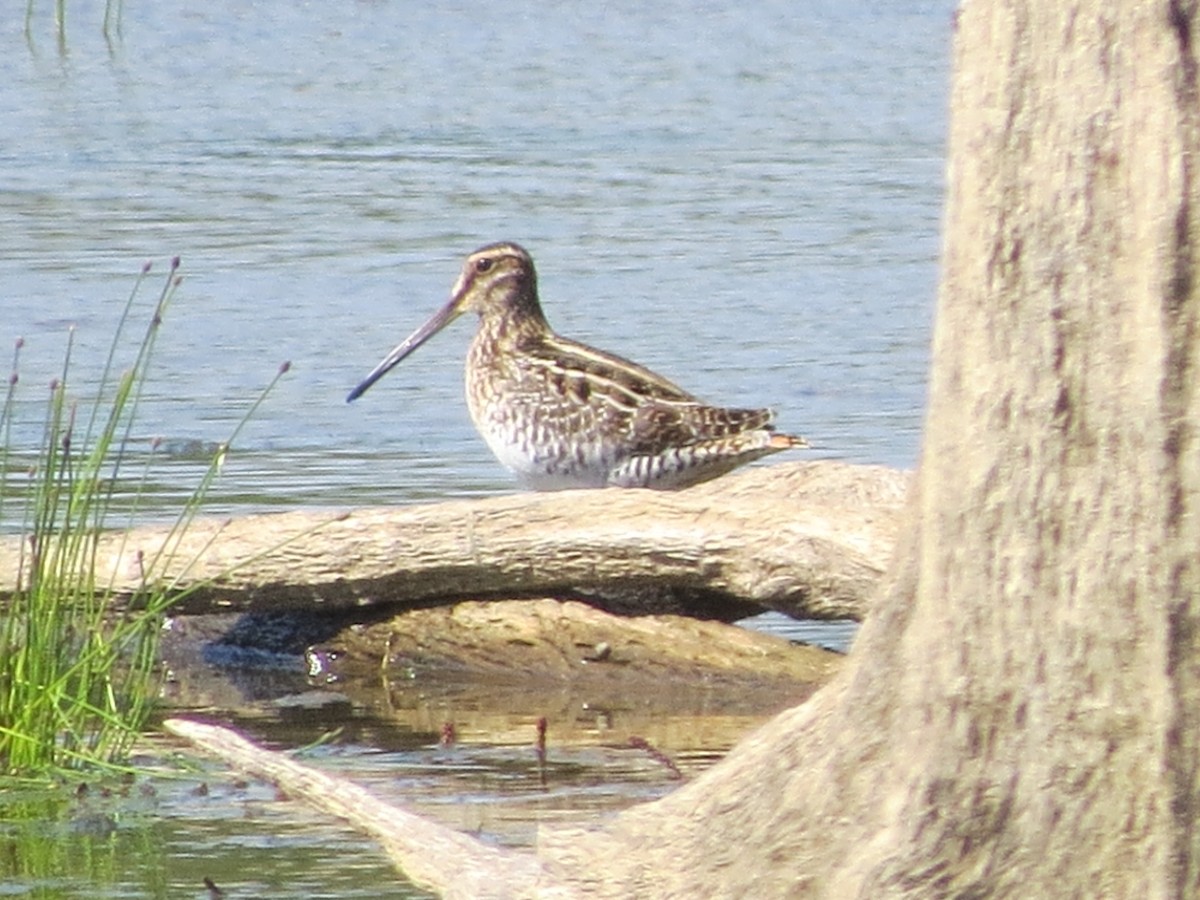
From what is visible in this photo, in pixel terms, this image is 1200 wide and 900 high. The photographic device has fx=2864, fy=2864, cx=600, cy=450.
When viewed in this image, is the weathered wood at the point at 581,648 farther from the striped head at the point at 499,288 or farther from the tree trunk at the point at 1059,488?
the tree trunk at the point at 1059,488

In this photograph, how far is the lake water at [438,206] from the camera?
Result: 34.4 ft

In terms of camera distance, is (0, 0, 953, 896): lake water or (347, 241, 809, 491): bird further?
(0, 0, 953, 896): lake water

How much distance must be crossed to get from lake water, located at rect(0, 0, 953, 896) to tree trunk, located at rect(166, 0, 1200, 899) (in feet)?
6.72

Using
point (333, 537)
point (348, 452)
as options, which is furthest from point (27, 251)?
point (333, 537)

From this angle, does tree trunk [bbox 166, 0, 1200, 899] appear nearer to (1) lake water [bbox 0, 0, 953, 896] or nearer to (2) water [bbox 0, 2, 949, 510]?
(1) lake water [bbox 0, 0, 953, 896]

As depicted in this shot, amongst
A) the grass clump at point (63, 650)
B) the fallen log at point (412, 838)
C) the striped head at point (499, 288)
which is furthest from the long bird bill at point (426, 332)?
the fallen log at point (412, 838)

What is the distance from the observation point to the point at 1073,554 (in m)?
3.38

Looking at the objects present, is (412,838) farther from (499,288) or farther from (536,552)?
(499,288)

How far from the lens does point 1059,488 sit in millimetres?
3385

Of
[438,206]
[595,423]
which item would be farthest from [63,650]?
[438,206]

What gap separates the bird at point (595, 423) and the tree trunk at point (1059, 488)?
180 inches

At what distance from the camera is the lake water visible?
1048 centimetres

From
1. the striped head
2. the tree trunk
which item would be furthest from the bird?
the tree trunk

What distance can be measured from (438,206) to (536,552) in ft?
26.6
